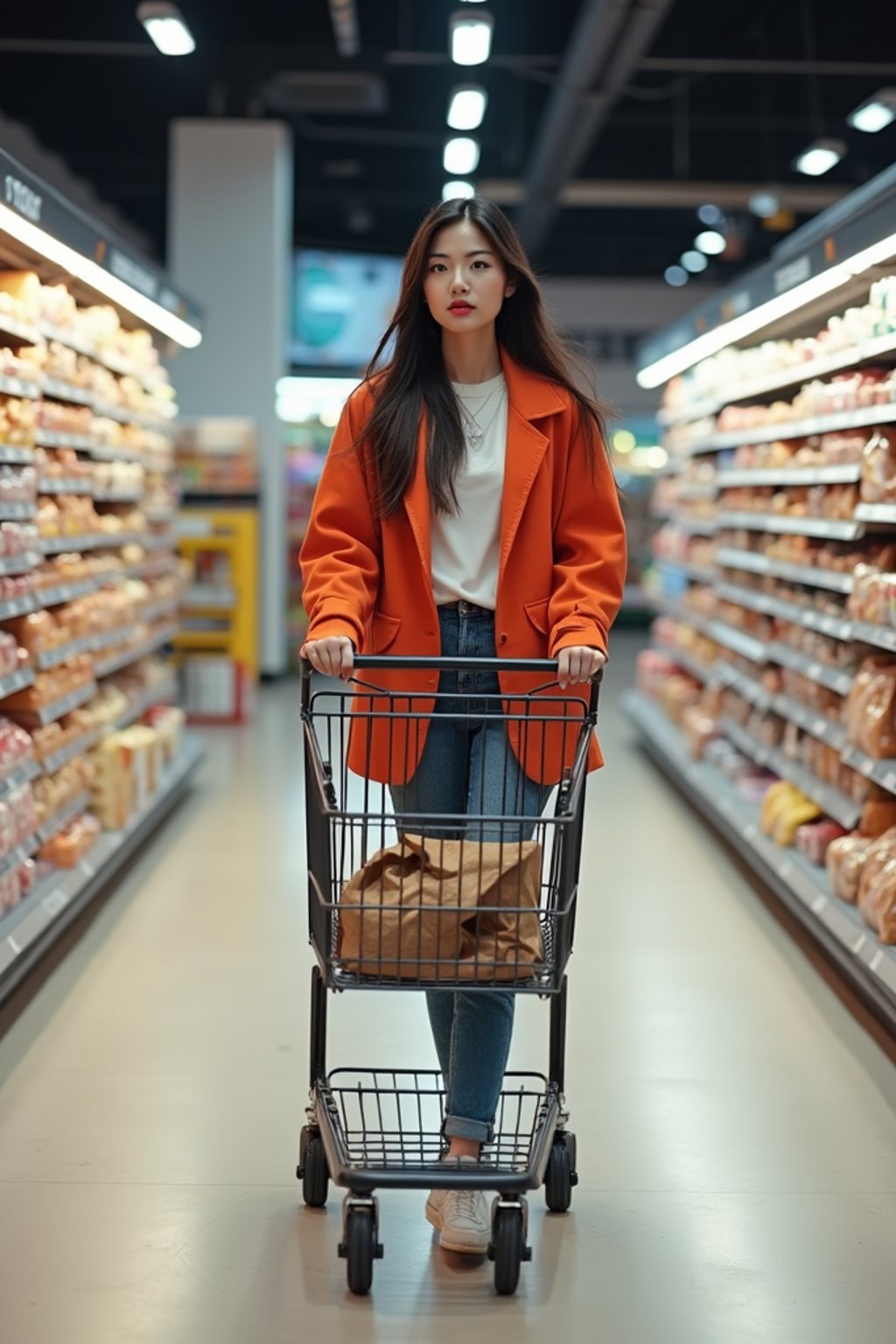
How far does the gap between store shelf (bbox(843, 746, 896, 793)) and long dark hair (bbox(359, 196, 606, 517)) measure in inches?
74.4

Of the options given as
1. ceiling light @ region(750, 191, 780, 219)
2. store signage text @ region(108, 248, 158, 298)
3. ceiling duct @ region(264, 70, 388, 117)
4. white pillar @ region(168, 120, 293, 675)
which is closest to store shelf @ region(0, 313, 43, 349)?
store signage text @ region(108, 248, 158, 298)

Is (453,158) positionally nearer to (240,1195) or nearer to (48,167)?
(48,167)

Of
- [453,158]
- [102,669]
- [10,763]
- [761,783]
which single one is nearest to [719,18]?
[453,158]

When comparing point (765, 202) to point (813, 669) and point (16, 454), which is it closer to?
point (813, 669)

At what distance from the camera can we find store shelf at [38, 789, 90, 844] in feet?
17.5

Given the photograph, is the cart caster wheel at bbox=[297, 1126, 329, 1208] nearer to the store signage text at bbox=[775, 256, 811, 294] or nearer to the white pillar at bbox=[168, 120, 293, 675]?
the store signage text at bbox=[775, 256, 811, 294]

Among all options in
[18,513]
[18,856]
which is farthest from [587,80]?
[18,856]

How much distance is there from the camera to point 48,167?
15.4 meters

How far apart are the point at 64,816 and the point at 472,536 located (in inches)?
118

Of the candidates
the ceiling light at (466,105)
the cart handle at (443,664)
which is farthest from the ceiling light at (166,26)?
the cart handle at (443,664)

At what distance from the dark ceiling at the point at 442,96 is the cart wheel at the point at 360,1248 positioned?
796cm

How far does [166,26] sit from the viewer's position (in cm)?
926

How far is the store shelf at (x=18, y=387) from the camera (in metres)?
4.86

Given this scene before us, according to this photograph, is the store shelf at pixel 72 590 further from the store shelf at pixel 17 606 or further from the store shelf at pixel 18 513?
the store shelf at pixel 18 513
